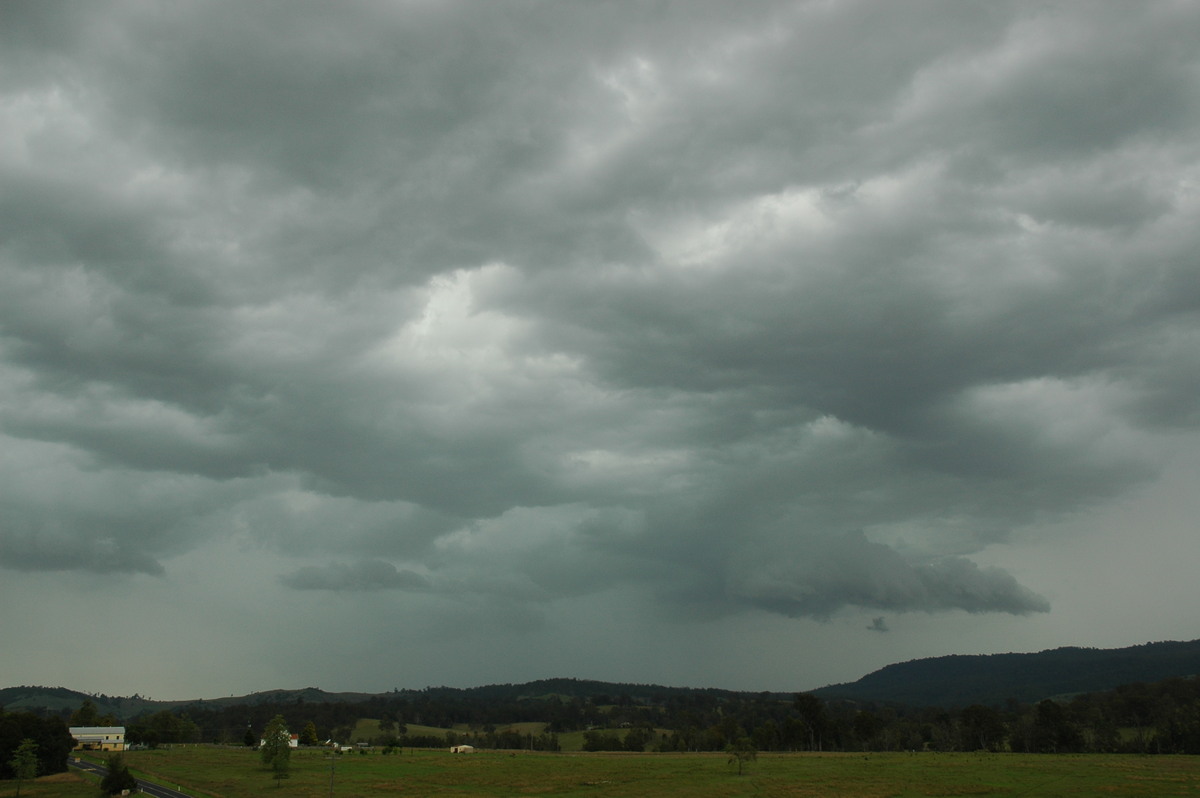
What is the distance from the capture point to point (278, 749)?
4621 inches

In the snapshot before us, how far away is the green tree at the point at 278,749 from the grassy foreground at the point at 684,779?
72.4 inches

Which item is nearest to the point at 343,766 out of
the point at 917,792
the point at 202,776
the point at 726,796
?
the point at 202,776

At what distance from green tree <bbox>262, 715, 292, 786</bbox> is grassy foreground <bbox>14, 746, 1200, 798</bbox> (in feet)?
6.03

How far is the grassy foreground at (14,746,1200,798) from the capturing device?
8638 cm

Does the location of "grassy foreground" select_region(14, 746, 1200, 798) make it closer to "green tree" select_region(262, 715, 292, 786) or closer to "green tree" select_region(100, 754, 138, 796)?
"green tree" select_region(262, 715, 292, 786)

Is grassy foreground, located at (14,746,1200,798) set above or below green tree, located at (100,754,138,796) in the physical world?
below

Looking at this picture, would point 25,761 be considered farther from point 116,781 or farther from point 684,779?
point 684,779

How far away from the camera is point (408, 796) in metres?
87.7

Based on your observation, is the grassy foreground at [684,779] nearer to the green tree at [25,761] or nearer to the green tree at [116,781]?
the green tree at [25,761]

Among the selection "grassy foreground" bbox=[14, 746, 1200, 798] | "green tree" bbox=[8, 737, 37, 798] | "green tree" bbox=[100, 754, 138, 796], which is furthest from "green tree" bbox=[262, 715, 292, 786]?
"green tree" bbox=[8, 737, 37, 798]

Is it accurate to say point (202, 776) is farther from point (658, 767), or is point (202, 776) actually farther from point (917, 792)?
point (917, 792)

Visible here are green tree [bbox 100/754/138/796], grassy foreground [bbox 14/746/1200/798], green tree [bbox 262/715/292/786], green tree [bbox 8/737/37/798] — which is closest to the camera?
grassy foreground [bbox 14/746/1200/798]

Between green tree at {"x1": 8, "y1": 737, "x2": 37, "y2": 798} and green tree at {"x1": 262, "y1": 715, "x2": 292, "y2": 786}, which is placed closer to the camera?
green tree at {"x1": 8, "y1": 737, "x2": 37, "y2": 798}

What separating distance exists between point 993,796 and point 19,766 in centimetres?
11674
